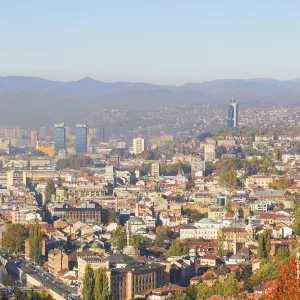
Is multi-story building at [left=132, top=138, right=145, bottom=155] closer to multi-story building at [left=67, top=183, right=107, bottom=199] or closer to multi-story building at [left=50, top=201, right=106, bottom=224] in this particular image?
multi-story building at [left=67, top=183, right=107, bottom=199]

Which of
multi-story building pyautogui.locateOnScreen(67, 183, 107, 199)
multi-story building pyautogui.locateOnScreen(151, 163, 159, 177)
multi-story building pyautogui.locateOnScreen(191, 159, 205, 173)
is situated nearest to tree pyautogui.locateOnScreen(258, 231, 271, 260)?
multi-story building pyautogui.locateOnScreen(67, 183, 107, 199)

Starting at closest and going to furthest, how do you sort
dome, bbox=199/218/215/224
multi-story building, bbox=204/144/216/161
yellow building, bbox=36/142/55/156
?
dome, bbox=199/218/215/224
multi-story building, bbox=204/144/216/161
yellow building, bbox=36/142/55/156

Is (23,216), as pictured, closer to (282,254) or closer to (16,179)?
(282,254)

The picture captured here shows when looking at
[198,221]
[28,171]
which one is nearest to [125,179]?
[28,171]

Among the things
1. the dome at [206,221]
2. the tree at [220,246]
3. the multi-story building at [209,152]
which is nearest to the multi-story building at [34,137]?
the multi-story building at [209,152]

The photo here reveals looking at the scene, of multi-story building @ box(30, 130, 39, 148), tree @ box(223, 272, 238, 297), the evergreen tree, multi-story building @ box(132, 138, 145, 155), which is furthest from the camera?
multi-story building @ box(30, 130, 39, 148)

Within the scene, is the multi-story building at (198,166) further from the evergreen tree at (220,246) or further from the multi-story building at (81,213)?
the evergreen tree at (220,246)

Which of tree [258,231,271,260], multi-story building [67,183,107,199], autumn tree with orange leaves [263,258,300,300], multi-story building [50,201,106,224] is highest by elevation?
autumn tree with orange leaves [263,258,300,300]
